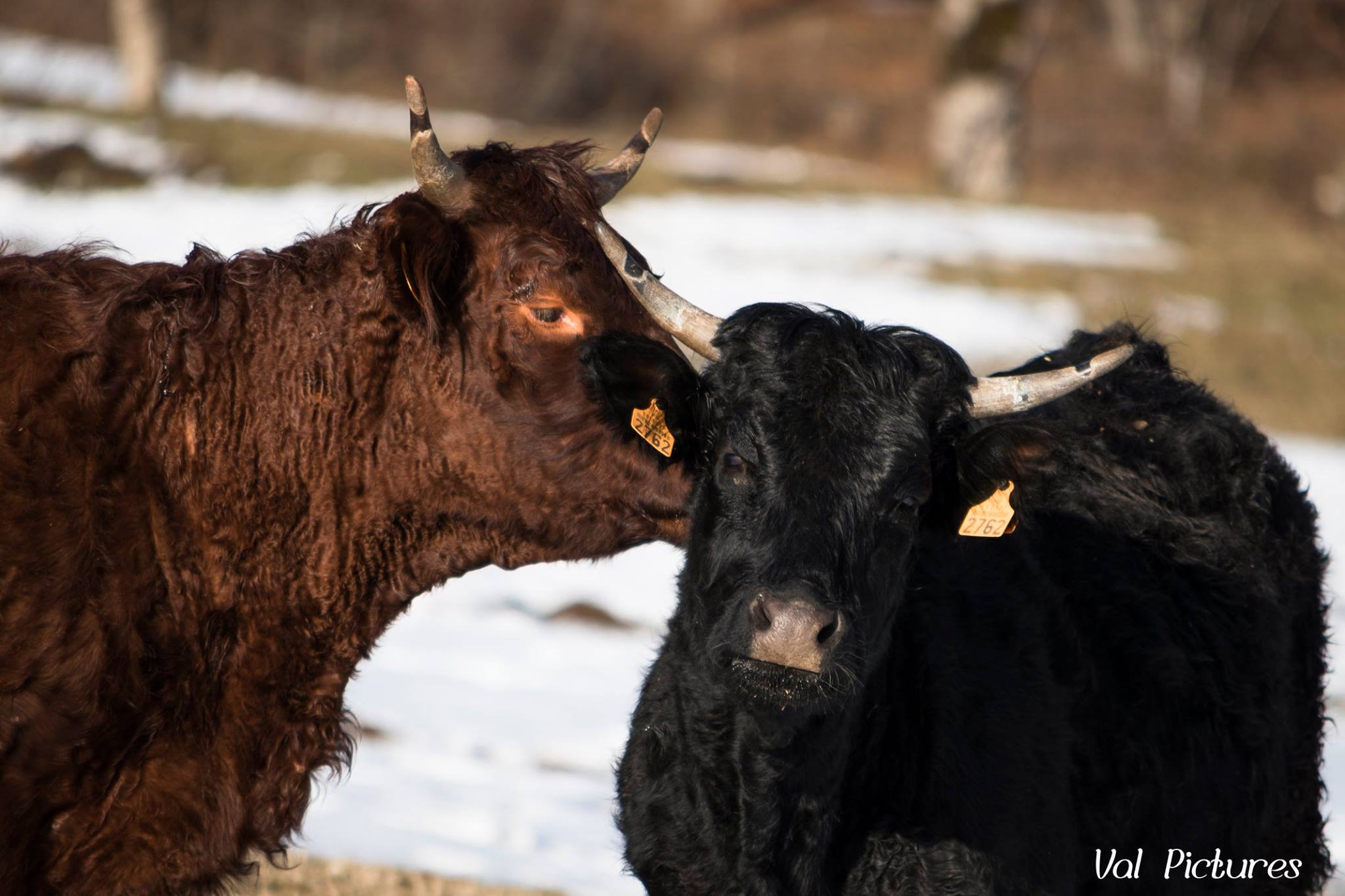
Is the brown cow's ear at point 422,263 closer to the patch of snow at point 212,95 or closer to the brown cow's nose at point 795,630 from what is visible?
the brown cow's nose at point 795,630

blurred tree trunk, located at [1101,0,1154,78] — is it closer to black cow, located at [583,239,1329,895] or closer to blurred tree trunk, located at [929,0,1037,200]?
blurred tree trunk, located at [929,0,1037,200]

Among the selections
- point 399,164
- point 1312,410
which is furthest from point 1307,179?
point 399,164

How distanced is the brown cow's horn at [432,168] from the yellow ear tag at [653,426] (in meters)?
0.91

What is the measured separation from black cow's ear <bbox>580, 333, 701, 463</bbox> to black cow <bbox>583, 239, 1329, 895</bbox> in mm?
16

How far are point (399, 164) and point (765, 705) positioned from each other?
16.9 meters

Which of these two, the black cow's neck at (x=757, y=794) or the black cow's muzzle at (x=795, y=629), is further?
the black cow's neck at (x=757, y=794)

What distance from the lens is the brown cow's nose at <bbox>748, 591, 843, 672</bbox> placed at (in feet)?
12.2

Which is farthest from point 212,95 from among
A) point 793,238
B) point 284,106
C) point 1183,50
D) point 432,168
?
point 1183,50

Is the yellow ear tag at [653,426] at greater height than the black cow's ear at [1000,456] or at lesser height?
lesser

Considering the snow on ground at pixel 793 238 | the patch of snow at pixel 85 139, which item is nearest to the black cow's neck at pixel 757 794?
the snow on ground at pixel 793 238

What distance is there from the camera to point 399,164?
1972 centimetres

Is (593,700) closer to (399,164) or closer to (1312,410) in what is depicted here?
(1312,410)

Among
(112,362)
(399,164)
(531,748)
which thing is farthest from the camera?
(399,164)

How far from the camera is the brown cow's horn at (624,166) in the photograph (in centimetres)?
514
